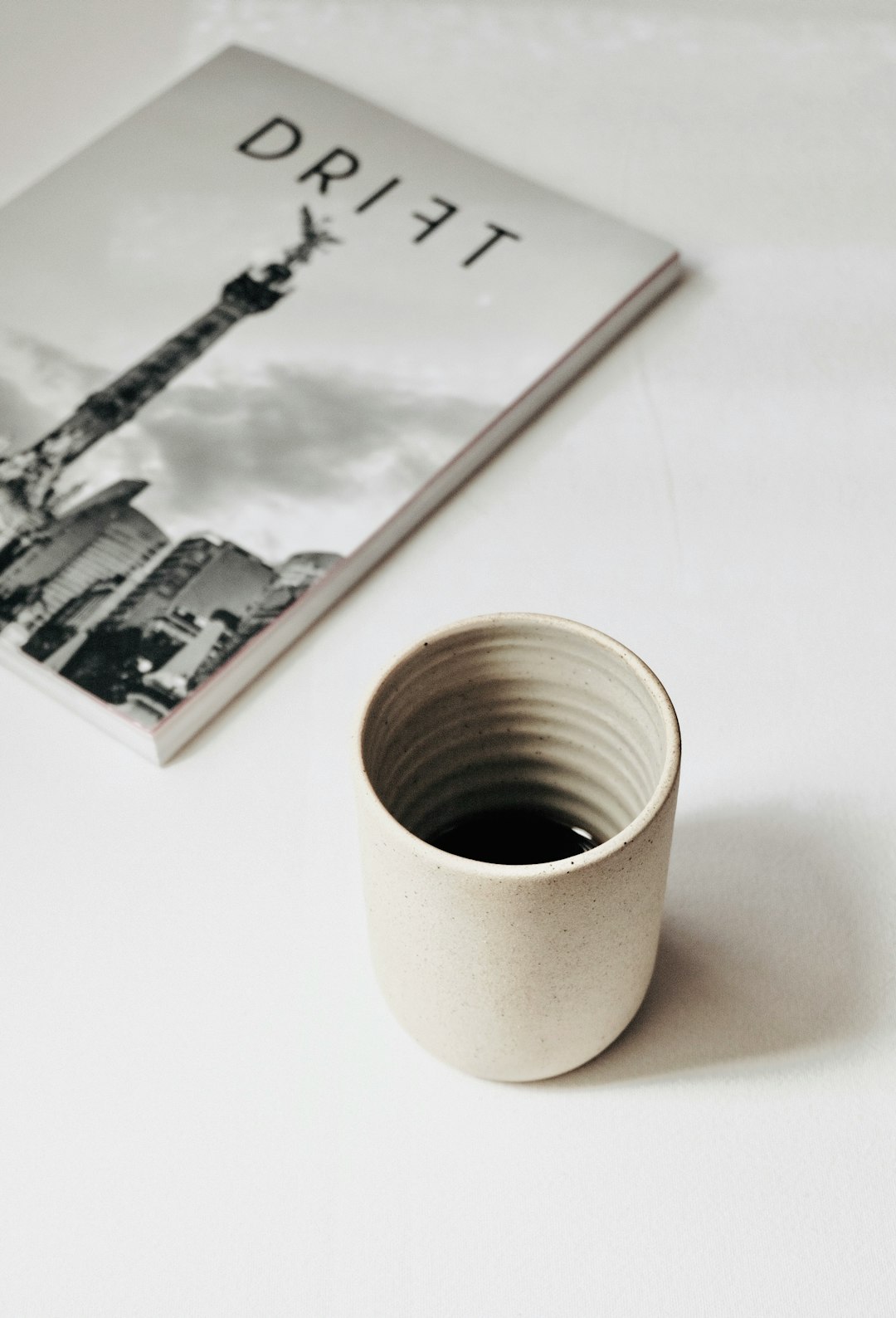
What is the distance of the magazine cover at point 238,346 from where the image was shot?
0.66m

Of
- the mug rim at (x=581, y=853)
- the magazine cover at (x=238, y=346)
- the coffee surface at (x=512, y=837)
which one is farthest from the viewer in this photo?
the magazine cover at (x=238, y=346)

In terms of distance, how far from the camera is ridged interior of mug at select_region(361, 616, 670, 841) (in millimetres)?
475

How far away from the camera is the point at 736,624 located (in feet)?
2.17

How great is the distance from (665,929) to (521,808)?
76 millimetres

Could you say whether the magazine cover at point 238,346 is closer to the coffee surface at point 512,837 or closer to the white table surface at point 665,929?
the white table surface at point 665,929

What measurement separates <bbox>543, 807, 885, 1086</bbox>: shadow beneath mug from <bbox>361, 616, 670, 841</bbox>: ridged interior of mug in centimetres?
7

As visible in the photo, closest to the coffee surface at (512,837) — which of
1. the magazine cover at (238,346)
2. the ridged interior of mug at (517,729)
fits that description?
the ridged interior of mug at (517,729)

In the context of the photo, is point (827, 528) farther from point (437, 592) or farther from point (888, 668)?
point (437, 592)

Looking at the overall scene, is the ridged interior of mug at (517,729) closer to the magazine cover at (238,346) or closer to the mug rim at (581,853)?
the mug rim at (581,853)

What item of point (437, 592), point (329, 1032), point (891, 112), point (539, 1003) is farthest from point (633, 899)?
point (891, 112)

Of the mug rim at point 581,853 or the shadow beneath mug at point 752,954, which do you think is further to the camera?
the shadow beneath mug at point 752,954

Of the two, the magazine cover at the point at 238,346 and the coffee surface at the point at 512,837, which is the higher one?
the magazine cover at the point at 238,346

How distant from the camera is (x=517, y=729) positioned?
1.71 feet

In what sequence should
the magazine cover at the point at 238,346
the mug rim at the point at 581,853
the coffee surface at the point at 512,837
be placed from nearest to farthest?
the mug rim at the point at 581,853
the coffee surface at the point at 512,837
the magazine cover at the point at 238,346
